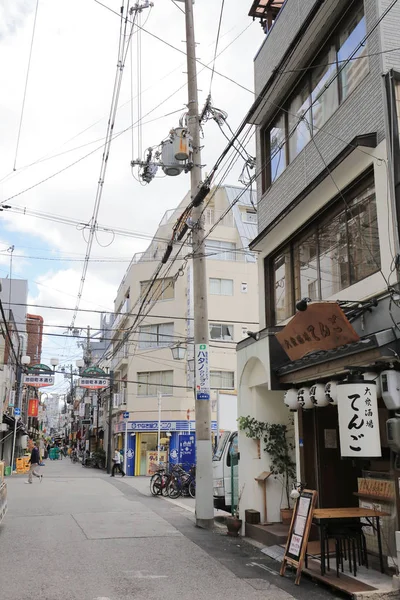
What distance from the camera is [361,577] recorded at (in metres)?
7.68

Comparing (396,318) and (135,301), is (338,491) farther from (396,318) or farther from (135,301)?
(135,301)

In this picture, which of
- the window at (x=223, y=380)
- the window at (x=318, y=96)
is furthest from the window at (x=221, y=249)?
the window at (x=318, y=96)

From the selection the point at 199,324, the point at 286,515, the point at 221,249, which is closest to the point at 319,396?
the point at 286,515

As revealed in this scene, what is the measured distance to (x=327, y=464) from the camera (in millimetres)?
10672

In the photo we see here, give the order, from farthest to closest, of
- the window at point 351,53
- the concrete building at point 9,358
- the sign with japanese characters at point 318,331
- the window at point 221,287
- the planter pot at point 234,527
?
the window at point 221,287 → the concrete building at point 9,358 → the planter pot at point 234,527 → the window at point 351,53 → the sign with japanese characters at point 318,331

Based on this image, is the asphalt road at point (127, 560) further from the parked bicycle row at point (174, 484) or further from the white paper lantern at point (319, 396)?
the parked bicycle row at point (174, 484)

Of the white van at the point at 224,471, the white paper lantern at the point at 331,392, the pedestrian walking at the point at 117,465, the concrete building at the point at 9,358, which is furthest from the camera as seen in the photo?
the pedestrian walking at the point at 117,465

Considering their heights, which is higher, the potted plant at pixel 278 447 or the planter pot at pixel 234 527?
the potted plant at pixel 278 447

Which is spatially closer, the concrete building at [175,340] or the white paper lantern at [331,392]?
the white paper lantern at [331,392]

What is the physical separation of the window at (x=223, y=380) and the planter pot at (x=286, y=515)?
24.6 meters

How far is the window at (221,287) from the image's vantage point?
1488 inches

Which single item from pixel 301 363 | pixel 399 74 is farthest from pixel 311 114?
pixel 301 363

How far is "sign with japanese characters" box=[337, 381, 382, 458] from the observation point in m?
7.44

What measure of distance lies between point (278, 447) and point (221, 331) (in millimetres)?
25152
